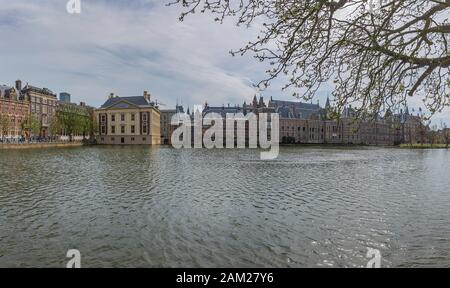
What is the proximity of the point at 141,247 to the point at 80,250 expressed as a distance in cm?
151

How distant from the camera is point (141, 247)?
782cm

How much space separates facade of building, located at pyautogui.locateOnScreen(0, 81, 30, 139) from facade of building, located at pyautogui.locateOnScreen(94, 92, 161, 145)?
23.2 m

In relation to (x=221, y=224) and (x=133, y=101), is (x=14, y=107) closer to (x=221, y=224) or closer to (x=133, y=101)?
(x=133, y=101)

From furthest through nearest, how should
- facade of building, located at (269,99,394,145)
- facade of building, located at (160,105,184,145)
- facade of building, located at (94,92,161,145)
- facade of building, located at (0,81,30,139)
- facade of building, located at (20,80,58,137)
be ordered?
facade of building, located at (160,105,184,145)
facade of building, located at (269,99,394,145)
facade of building, located at (94,92,161,145)
facade of building, located at (20,80,58,137)
facade of building, located at (0,81,30,139)

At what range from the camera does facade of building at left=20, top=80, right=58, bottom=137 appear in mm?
86562

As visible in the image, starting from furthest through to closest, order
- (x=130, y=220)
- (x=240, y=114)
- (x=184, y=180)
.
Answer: (x=240, y=114), (x=184, y=180), (x=130, y=220)

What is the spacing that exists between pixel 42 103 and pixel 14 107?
11.1 metres

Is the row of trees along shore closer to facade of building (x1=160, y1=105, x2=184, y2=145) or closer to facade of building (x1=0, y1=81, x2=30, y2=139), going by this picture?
facade of building (x1=0, y1=81, x2=30, y2=139)

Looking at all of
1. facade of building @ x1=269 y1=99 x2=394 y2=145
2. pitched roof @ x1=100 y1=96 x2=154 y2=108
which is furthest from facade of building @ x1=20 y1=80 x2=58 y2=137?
facade of building @ x1=269 y1=99 x2=394 y2=145

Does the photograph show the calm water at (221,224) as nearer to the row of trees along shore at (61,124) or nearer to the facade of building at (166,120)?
the row of trees along shore at (61,124)

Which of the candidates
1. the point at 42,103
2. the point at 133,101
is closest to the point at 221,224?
the point at 133,101

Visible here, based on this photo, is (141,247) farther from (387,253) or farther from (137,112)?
(137,112)
